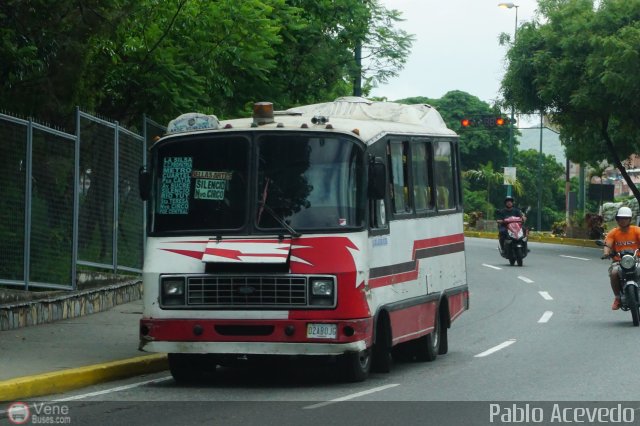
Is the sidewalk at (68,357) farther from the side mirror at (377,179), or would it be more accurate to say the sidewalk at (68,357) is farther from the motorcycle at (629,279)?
the motorcycle at (629,279)

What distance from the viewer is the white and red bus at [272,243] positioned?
12.4m

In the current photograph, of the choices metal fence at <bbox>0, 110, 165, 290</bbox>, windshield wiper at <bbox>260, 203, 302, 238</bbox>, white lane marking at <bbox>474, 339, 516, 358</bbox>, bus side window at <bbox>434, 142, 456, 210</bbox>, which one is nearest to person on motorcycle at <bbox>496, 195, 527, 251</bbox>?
metal fence at <bbox>0, 110, 165, 290</bbox>

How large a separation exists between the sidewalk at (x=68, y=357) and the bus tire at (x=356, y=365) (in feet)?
7.43

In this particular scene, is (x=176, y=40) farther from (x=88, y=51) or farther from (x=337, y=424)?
(x=337, y=424)

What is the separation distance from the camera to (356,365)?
12867mm

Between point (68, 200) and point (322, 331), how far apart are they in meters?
7.59

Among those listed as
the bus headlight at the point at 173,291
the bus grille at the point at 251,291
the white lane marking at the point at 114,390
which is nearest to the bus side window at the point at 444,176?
the bus grille at the point at 251,291

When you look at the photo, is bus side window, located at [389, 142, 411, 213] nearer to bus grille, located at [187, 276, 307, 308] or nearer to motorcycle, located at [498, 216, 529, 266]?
bus grille, located at [187, 276, 307, 308]

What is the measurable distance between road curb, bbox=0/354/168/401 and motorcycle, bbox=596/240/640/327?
7713 mm

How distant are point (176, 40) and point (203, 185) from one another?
12252 millimetres

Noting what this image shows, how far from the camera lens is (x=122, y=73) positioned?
23.5 m

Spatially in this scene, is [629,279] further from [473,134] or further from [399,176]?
[473,134]

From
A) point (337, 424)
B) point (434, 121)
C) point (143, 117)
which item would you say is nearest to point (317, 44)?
point (143, 117)

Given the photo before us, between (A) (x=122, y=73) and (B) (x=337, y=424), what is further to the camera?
(A) (x=122, y=73)
